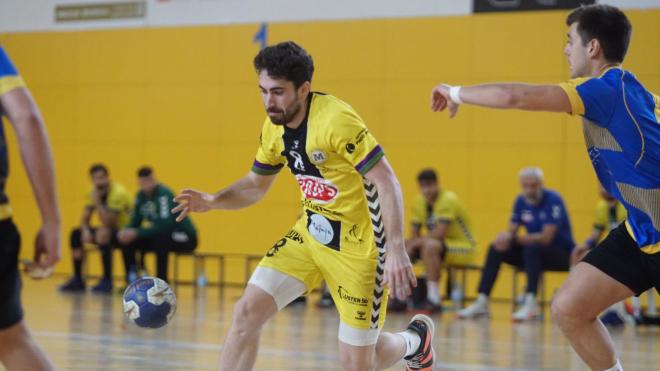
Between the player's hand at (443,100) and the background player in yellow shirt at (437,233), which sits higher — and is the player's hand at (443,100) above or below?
above

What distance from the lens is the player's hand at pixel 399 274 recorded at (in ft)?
14.8

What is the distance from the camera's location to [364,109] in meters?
14.7

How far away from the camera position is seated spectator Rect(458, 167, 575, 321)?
11266 millimetres

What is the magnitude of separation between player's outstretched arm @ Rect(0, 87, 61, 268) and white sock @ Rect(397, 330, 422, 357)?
3.06 m

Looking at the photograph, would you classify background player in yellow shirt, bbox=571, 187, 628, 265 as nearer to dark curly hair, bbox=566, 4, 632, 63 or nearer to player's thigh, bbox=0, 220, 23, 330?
dark curly hair, bbox=566, 4, 632, 63

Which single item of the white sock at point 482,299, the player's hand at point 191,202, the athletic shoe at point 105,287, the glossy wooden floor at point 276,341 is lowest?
the athletic shoe at point 105,287

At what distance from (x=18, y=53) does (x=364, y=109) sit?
6102mm

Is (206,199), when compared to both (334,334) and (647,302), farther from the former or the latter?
(647,302)

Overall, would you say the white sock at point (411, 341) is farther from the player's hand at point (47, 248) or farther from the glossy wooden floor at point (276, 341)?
the player's hand at point (47, 248)

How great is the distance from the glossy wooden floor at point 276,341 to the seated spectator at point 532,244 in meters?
0.31

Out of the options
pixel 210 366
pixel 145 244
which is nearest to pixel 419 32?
pixel 145 244

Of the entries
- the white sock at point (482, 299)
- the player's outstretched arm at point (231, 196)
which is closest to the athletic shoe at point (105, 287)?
the white sock at point (482, 299)

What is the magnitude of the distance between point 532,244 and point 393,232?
22.8 feet

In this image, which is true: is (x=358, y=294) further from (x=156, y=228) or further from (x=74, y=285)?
(x=74, y=285)
